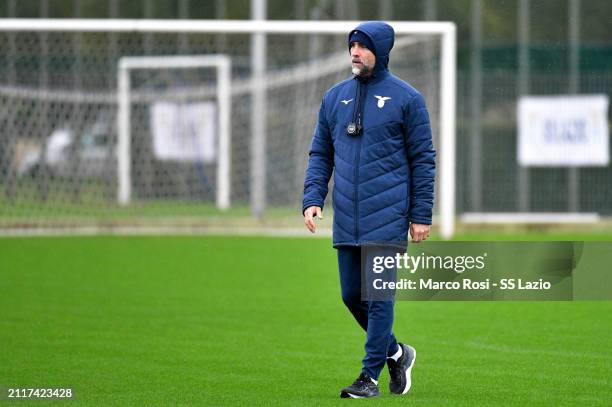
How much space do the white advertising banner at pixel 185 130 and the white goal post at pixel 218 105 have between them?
0.21 metres

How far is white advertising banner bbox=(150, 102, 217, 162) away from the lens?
21.4 m

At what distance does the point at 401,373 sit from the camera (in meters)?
7.32

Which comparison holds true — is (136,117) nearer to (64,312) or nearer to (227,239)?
(227,239)

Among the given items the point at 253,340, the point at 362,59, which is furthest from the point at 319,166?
the point at 253,340

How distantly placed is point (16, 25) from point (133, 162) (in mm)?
3101

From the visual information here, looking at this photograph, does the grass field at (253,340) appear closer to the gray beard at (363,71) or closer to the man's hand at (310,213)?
the man's hand at (310,213)

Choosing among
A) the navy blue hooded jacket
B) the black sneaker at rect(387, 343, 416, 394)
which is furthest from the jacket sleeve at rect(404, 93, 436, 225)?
the black sneaker at rect(387, 343, 416, 394)

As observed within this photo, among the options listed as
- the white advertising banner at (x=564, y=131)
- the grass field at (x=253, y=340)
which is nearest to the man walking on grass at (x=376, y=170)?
the grass field at (x=253, y=340)

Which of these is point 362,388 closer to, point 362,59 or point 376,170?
point 376,170

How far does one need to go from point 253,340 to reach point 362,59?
3.12 meters

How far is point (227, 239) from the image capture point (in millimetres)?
19844

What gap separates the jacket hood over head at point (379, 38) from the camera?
699 centimetres

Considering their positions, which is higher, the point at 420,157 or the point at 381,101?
the point at 381,101

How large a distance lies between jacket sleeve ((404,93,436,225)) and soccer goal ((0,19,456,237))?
11.9 metres
